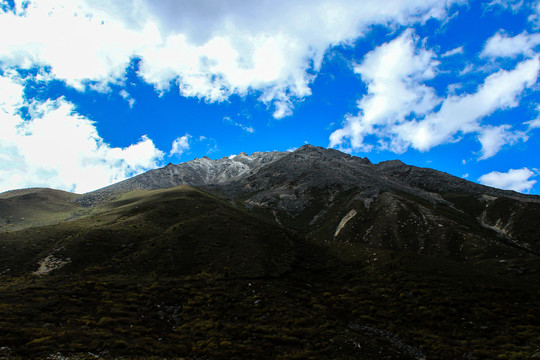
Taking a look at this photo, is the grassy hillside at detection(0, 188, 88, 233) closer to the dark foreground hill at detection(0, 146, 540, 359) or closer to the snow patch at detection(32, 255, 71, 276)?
the dark foreground hill at detection(0, 146, 540, 359)

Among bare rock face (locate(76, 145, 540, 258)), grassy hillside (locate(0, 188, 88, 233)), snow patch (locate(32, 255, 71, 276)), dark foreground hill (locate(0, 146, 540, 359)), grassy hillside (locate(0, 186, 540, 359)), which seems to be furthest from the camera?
grassy hillside (locate(0, 188, 88, 233))

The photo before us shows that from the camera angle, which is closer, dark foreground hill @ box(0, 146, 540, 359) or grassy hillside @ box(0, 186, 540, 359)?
grassy hillside @ box(0, 186, 540, 359)

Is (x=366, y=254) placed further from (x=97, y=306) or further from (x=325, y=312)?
(x=97, y=306)

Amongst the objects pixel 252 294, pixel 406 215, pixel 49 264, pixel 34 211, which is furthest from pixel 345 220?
pixel 34 211

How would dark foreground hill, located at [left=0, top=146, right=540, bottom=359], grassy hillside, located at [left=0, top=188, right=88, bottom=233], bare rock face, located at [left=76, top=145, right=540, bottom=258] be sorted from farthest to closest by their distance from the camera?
grassy hillside, located at [left=0, top=188, right=88, bottom=233] → bare rock face, located at [left=76, top=145, right=540, bottom=258] → dark foreground hill, located at [left=0, top=146, right=540, bottom=359]

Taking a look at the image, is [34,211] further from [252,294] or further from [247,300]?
[247,300]

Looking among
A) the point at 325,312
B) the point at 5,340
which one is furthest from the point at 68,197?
the point at 325,312

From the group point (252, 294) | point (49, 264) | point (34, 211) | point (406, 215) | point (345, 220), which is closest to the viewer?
point (252, 294)

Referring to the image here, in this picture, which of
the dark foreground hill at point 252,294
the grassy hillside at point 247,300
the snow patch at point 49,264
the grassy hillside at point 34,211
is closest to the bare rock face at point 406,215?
the dark foreground hill at point 252,294

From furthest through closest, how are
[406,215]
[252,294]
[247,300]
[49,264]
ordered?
[406,215] → [49,264] → [252,294] → [247,300]

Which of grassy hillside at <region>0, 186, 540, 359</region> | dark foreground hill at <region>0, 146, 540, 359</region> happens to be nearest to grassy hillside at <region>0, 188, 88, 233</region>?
dark foreground hill at <region>0, 146, 540, 359</region>

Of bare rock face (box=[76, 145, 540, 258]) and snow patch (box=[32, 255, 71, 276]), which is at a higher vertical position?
bare rock face (box=[76, 145, 540, 258])

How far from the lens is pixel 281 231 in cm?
8500

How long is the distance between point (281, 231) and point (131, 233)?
4635 cm
